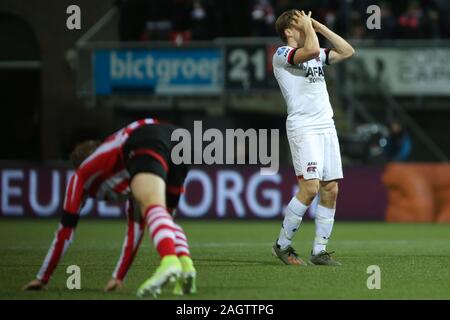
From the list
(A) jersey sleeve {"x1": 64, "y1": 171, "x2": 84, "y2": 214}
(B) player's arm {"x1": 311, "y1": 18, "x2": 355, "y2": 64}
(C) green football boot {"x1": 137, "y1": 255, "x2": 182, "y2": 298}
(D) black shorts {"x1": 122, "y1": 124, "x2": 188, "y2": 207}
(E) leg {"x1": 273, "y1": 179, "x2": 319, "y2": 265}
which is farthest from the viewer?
(E) leg {"x1": 273, "y1": 179, "x2": 319, "y2": 265}

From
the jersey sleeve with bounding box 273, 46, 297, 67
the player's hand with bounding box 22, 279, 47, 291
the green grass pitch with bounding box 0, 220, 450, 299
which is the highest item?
the jersey sleeve with bounding box 273, 46, 297, 67

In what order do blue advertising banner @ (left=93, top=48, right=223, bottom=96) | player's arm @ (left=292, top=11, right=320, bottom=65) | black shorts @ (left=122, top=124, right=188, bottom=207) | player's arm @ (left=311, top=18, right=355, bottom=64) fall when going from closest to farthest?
black shorts @ (left=122, top=124, right=188, bottom=207)
player's arm @ (left=292, top=11, right=320, bottom=65)
player's arm @ (left=311, top=18, right=355, bottom=64)
blue advertising banner @ (left=93, top=48, right=223, bottom=96)

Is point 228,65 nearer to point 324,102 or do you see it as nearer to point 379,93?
point 379,93

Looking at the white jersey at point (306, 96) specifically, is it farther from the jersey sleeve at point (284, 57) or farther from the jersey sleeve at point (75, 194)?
the jersey sleeve at point (75, 194)

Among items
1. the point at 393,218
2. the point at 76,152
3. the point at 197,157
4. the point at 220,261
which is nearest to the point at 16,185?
the point at 197,157

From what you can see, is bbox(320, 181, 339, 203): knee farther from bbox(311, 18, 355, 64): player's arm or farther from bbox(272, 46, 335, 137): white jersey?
bbox(311, 18, 355, 64): player's arm

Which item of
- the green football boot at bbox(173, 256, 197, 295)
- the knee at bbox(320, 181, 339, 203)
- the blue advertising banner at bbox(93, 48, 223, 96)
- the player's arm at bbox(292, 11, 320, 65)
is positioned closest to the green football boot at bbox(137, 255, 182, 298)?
the green football boot at bbox(173, 256, 197, 295)

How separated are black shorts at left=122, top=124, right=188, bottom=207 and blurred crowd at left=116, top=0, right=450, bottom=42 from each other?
636 inches

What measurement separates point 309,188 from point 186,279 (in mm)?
3087

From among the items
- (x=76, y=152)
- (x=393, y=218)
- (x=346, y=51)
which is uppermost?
(x=346, y=51)

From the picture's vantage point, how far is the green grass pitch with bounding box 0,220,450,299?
9.22 meters

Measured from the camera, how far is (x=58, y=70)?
27.5 meters

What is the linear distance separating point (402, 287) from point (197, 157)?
1091 cm

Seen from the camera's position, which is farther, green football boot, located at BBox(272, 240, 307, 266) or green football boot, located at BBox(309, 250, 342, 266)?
green football boot, located at BBox(272, 240, 307, 266)
